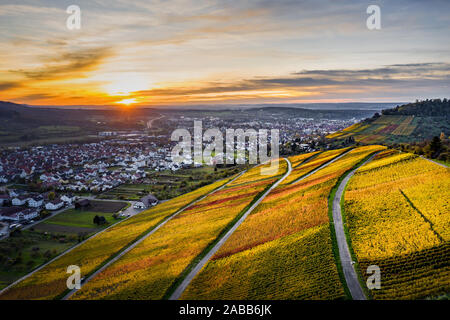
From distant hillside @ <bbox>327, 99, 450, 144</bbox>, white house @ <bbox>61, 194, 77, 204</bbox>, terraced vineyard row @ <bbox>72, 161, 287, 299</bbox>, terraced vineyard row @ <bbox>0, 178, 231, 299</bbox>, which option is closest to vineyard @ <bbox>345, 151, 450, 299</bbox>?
terraced vineyard row @ <bbox>72, 161, 287, 299</bbox>

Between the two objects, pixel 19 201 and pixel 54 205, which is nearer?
pixel 54 205

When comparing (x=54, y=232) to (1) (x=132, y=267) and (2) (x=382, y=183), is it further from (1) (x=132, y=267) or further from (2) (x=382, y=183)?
(2) (x=382, y=183)

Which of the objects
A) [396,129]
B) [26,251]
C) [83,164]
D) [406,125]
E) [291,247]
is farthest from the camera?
[406,125]

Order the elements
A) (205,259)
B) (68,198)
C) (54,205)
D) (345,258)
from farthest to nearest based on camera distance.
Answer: (68,198)
(54,205)
(205,259)
(345,258)

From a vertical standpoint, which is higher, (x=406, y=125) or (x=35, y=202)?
(x=406, y=125)

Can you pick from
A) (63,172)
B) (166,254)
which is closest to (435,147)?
(166,254)

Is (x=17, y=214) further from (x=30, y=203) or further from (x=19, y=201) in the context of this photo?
(x=19, y=201)
